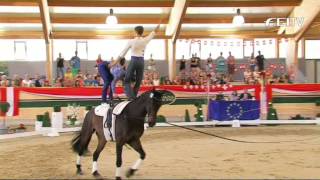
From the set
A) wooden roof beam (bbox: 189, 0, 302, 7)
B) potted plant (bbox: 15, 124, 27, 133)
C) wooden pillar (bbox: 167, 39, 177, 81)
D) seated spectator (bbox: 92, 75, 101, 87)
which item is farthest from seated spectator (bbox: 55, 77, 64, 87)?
wooden roof beam (bbox: 189, 0, 302, 7)

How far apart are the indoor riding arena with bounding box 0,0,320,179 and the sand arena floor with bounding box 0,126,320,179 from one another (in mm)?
32

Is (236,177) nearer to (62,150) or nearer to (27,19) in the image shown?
(62,150)

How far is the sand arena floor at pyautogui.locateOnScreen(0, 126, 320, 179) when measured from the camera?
8789 mm

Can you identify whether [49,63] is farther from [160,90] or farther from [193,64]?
[160,90]

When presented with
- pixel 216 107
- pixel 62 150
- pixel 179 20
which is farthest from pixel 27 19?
pixel 62 150

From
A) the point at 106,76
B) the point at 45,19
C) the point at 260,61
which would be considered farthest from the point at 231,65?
the point at 106,76

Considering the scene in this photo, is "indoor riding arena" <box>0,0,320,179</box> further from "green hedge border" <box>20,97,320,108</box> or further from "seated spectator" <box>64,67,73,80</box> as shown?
"seated spectator" <box>64,67,73,80</box>

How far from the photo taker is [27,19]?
76.1 ft

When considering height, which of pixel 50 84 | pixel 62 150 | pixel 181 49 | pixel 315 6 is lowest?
pixel 62 150

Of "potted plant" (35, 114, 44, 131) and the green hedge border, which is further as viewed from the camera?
the green hedge border

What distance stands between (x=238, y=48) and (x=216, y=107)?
882cm

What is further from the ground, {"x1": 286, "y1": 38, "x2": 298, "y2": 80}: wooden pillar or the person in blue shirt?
{"x1": 286, "y1": 38, "x2": 298, "y2": 80}: wooden pillar

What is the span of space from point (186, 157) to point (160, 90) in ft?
10.9

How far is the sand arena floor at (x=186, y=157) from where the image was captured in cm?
879
